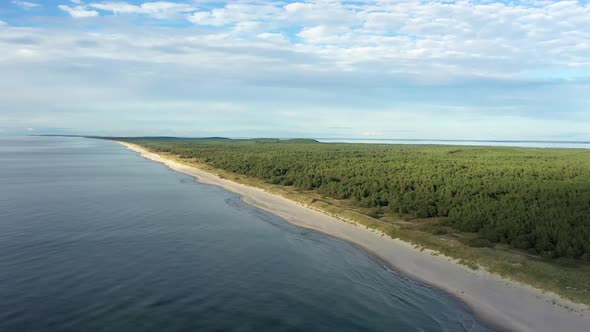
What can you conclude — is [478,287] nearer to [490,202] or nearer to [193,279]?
[193,279]

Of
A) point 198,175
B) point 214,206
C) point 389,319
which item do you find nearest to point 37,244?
point 214,206

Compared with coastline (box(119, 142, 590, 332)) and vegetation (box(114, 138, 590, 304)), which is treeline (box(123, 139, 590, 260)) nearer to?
vegetation (box(114, 138, 590, 304))

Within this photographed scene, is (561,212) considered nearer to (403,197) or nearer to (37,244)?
(403,197)

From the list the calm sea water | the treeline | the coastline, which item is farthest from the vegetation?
the calm sea water

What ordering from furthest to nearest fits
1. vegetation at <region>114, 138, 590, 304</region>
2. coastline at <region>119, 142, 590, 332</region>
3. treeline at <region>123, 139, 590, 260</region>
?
treeline at <region>123, 139, 590, 260</region> → vegetation at <region>114, 138, 590, 304</region> → coastline at <region>119, 142, 590, 332</region>

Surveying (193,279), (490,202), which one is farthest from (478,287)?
(490,202)
